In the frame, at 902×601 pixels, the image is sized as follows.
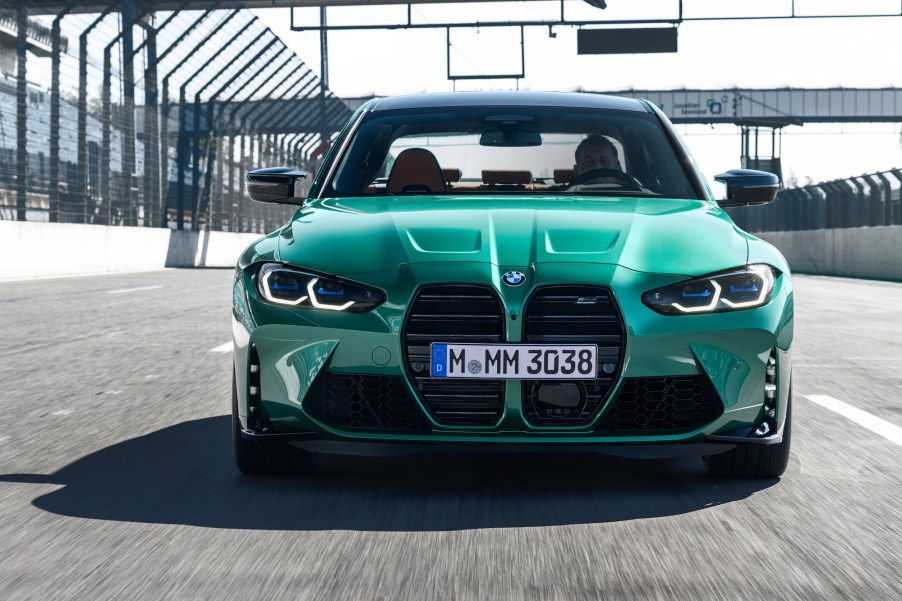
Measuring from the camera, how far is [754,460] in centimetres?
435

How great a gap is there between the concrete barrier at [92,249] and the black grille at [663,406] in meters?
13.2

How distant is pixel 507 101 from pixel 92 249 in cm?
1897

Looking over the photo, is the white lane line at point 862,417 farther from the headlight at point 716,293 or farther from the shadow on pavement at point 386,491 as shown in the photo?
the headlight at point 716,293

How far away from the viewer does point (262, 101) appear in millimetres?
30125

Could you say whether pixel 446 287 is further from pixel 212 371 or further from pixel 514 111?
pixel 212 371

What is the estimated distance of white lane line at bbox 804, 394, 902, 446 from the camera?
5.44m

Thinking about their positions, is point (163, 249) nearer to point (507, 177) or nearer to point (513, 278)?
point (507, 177)

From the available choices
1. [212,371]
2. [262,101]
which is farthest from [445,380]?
[262,101]

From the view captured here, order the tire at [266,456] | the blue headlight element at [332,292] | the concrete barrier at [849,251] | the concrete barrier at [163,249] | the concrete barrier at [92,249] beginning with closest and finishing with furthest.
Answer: the blue headlight element at [332,292] < the tire at [266,456] < the concrete barrier at [92,249] < the concrete barrier at [163,249] < the concrete barrier at [849,251]

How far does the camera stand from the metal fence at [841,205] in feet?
81.9

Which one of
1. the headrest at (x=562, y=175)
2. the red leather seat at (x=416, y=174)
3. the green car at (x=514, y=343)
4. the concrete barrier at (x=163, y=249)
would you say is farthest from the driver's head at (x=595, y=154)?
the concrete barrier at (x=163, y=249)


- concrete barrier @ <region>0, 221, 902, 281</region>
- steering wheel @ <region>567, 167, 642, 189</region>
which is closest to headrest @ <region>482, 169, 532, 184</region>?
steering wheel @ <region>567, 167, 642, 189</region>

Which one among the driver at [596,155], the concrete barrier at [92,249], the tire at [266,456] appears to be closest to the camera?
the tire at [266,456]

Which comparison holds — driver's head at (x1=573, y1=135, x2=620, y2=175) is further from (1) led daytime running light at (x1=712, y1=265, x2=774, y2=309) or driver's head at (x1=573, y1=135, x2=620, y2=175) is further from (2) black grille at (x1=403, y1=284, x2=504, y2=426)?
(2) black grille at (x1=403, y1=284, x2=504, y2=426)
